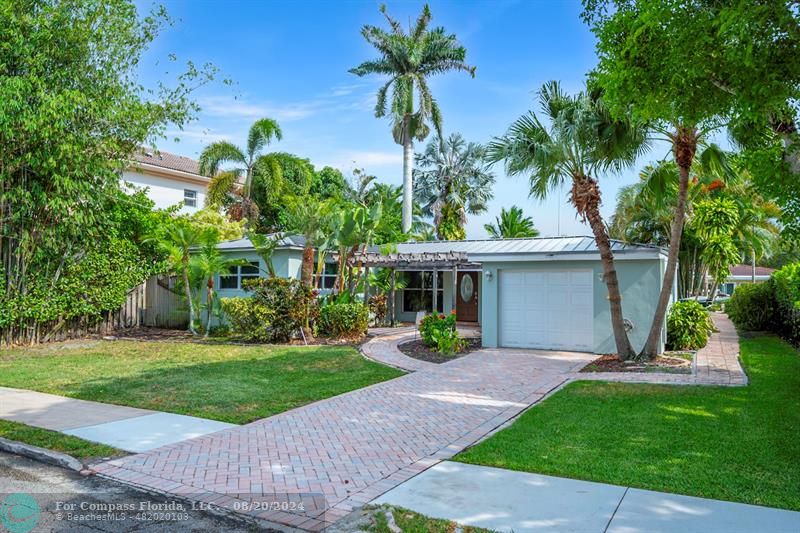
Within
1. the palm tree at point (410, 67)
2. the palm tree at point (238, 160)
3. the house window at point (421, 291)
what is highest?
the palm tree at point (410, 67)

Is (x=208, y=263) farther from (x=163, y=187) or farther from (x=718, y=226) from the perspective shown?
(x=718, y=226)

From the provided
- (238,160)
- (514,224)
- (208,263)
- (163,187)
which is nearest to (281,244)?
(208,263)

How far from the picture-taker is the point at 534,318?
1422 cm

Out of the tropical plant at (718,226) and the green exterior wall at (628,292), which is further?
the tropical plant at (718,226)

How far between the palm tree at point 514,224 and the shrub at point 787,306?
1498cm

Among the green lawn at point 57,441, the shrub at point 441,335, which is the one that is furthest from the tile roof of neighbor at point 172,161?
the green lawn at point 57,441

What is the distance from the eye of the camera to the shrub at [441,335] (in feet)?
43.7

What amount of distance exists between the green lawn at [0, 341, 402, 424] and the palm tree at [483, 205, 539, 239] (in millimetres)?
19081

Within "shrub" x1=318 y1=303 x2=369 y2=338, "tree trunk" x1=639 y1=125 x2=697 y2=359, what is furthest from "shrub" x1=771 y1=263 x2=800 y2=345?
"shrub" x1=318 y1=303 x2=369 y2=338

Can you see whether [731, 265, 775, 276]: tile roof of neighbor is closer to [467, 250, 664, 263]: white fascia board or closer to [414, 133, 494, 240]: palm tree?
[414, 133, 494, 240]: palm tree

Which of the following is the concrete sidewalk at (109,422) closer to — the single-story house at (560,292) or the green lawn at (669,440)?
the green lawn at (669,440)

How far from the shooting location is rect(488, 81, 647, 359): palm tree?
11.0 m

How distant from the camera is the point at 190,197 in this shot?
29906 mm

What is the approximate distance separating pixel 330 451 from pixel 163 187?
26.0 metres
